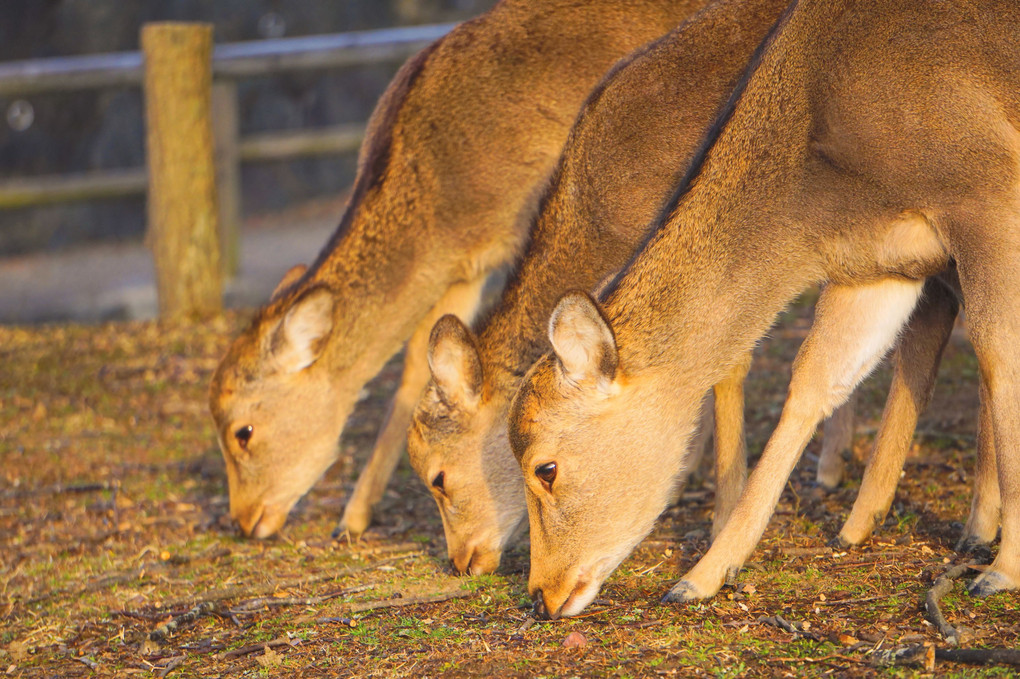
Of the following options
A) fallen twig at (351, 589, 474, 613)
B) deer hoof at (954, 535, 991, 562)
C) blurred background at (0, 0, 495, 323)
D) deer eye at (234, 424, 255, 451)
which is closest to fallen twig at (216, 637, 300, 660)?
fallen twig at (351, 589, 474, 613)

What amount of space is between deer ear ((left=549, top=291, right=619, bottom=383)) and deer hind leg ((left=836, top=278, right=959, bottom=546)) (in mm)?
1289

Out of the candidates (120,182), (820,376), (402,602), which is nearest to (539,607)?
(402,602)

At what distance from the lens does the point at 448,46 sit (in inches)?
272

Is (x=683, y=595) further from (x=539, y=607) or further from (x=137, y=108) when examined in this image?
(x=137, y=108)

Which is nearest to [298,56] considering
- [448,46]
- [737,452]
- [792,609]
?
[448,46]

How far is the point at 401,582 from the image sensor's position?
534cm

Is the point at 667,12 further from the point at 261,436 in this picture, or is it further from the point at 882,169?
the point at 261,436

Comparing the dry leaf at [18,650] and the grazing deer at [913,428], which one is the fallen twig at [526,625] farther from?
the dry leaf at [18,650]

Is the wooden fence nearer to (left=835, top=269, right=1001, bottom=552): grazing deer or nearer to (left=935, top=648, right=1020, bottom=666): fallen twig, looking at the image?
(left=835, top=269, right=1001, bottom=552): grazing deer

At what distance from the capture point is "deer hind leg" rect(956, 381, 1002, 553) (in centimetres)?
493

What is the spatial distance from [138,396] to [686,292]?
564cm

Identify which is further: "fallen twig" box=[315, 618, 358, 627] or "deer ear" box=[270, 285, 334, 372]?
"deer ear" box=[270, 285, 334, 372]

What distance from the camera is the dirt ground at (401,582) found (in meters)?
4.22

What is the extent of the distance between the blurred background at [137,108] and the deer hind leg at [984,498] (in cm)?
1508
